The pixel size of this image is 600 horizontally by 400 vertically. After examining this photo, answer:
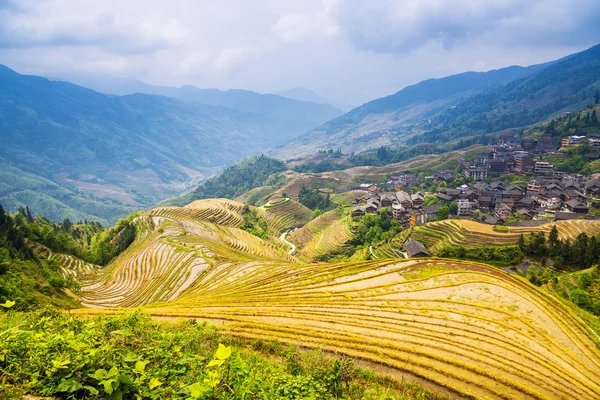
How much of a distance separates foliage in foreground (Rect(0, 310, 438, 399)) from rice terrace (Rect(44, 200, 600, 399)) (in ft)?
15.5

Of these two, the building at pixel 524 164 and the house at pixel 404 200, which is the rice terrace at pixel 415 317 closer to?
the house at pixel 404 200

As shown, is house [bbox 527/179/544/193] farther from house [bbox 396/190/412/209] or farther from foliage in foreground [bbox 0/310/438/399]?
foliage in foreground [bbox 0/310/438/399]

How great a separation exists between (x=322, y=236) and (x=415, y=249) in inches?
1120

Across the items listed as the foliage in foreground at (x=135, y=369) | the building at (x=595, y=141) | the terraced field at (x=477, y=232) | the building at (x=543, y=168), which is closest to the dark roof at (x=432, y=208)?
the terraced field at (x=477, y=232)

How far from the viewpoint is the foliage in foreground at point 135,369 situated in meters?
3.63

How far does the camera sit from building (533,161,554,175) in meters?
86.1

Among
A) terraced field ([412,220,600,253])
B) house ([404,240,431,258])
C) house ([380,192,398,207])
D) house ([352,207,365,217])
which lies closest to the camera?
terraced field ([412,220,600,253])

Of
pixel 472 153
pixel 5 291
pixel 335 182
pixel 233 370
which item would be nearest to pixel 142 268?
pixel 5 291

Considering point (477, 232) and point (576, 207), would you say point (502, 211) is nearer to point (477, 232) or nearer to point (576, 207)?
point (576, 207)

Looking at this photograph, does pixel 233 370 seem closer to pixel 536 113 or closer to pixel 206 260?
pixel 206 260

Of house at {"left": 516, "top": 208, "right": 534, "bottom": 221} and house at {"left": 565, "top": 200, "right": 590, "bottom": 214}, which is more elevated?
house at {"left": 565, "top": 200, "right": 590, "bottom": 214}

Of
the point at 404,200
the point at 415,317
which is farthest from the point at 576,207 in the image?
the point at 415,317

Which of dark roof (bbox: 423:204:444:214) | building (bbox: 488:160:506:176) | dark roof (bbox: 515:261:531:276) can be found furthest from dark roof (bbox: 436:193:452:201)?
building (bbox: 488:160:506:176)

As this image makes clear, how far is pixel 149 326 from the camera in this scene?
767 centimetres
